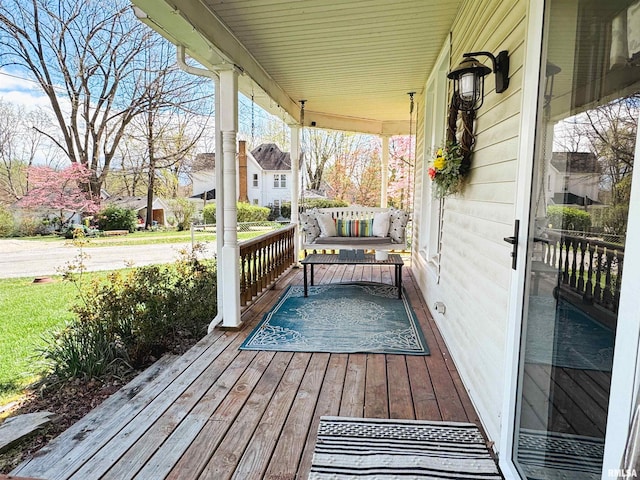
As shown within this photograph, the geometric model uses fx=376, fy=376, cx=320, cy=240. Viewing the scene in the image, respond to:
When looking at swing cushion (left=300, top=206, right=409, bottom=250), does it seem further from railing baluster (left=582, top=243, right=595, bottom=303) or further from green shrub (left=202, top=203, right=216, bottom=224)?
green shrub (left=202, top=203, right=216, bottom=224)

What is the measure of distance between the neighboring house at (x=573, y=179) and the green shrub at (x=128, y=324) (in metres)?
3.34

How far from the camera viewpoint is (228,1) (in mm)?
2764

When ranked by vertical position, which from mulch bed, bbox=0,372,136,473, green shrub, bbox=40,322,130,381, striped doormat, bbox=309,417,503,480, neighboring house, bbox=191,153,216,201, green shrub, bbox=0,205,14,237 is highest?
neighboring house, bbox=191,153,216,201

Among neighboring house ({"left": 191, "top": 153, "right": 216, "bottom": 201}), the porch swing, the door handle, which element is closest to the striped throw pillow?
the porch swing

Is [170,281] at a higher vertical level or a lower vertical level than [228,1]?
lower

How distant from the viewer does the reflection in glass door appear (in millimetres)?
986

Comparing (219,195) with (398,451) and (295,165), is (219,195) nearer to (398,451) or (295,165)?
(398,451)

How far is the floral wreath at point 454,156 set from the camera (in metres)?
2.52

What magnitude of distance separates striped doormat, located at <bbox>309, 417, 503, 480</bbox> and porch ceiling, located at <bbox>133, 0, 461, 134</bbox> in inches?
105

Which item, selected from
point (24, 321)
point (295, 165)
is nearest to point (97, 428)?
point (24, 321)

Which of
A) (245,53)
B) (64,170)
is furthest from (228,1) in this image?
(64,170)

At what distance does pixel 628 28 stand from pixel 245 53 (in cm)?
345

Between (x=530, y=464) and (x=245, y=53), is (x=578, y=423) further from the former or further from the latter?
(x=245, y=53)

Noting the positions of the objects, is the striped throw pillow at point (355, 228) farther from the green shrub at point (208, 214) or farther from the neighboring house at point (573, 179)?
the green shrub at point (208, 214)
